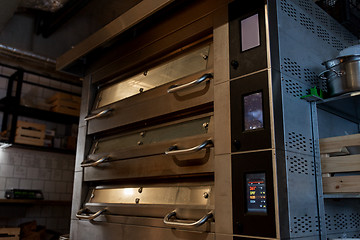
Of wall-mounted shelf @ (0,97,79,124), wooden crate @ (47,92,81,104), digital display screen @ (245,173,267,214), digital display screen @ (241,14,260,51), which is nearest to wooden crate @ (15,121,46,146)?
wall-mounted shelf @ (0,97,79,124)

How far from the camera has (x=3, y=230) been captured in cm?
443

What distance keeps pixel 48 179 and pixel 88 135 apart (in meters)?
3.04

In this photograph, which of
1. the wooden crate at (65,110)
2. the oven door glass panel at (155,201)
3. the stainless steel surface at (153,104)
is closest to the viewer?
the oven door glass panel at (155,201)

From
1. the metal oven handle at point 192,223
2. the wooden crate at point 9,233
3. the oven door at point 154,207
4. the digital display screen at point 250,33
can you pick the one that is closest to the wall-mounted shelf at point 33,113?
the wooden crate at point 9,233

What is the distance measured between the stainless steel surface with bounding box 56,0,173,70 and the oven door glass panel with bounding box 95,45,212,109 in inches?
13.3

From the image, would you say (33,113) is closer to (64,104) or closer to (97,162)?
(64,104)

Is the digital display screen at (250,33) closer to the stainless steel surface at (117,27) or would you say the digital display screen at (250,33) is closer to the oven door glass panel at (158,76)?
the oven door glass panel at (158,76)

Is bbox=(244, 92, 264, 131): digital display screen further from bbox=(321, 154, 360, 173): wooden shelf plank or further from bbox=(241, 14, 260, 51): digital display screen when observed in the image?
bbox=(321, 154, 360, 173): wooden shelf plank

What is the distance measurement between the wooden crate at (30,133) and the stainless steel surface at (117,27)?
230 centimetres

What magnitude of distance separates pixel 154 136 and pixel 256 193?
37.4 inches

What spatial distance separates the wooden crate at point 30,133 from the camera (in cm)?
499

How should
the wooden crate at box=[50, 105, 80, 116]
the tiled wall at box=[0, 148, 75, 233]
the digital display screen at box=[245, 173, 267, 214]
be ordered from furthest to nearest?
the wooden crate at box=[50, 105, 80, 116] < the tiled wall at box=[0, 148, 75, 233] < the digital display screen at box=[245, 173, 267, 214]

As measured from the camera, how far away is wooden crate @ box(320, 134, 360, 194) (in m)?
1.67

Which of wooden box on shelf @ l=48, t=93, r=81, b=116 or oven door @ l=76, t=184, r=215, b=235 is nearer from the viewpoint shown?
oven door @ l=76, t=184, r=215, b=235
